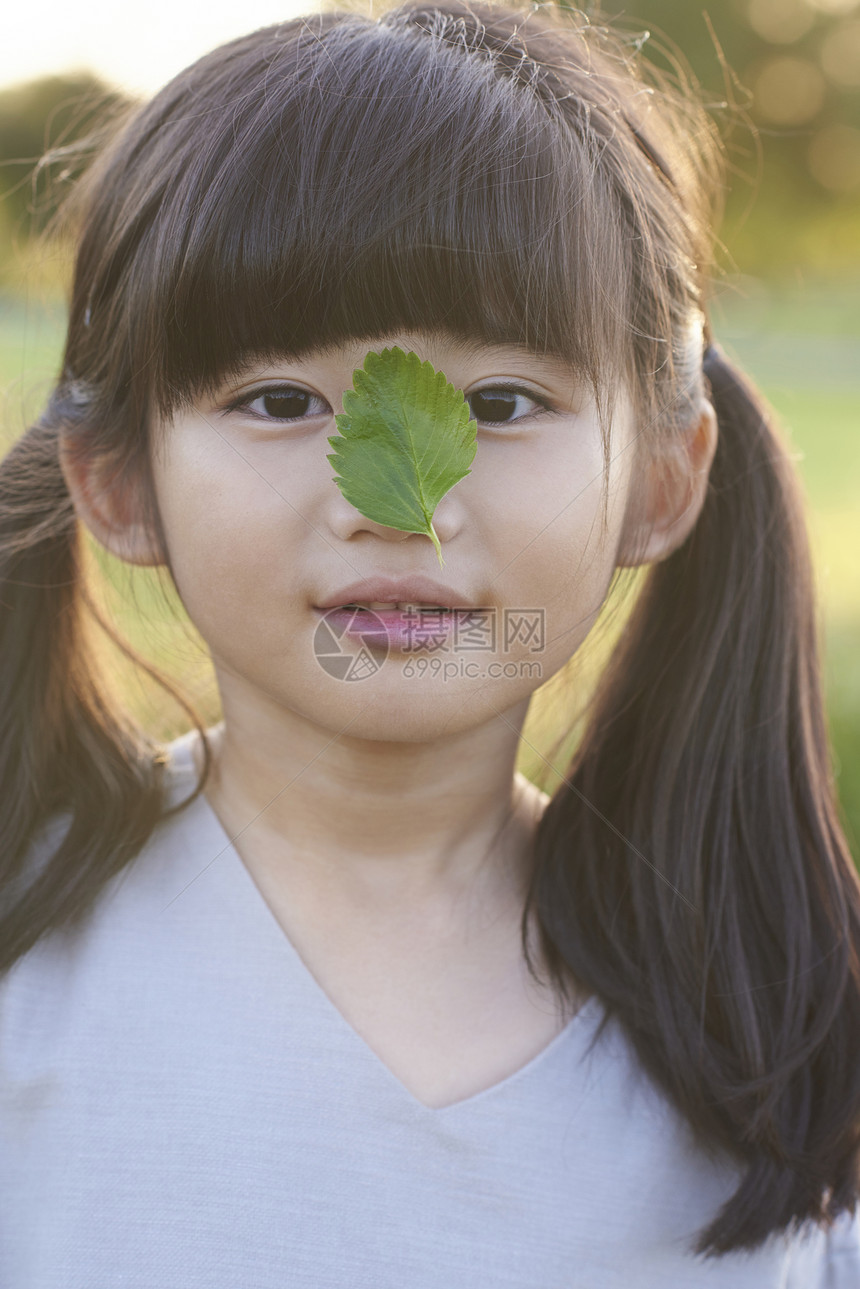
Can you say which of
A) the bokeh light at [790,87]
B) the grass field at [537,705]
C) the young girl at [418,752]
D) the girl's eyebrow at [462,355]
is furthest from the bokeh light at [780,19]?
the girl's eyebrow at [462,355]

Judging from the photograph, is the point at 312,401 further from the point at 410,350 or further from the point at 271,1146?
the point at 271,1146

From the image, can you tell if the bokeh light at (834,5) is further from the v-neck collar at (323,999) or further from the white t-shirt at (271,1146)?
the white t-shirt at (271,1146)

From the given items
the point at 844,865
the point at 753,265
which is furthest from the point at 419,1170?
the point at 753,265

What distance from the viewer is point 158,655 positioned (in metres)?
1.60

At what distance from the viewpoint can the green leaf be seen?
923mm

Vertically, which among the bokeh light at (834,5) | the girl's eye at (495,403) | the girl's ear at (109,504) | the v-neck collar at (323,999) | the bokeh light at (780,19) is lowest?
the v-neck collar at (323,999)

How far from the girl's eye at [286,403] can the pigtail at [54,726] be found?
0.35 metres

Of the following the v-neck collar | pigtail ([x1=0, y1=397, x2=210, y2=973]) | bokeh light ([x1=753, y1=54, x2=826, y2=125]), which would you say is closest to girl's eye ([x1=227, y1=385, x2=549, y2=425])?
pigtail ([x1=0, y1=397, x2=210, y2=973])

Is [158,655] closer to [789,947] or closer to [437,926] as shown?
[437,926]

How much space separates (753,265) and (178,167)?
51.3ft

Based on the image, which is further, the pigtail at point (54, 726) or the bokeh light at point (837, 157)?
the bokeh light at point (837, 157)

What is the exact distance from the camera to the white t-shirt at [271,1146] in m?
1.03

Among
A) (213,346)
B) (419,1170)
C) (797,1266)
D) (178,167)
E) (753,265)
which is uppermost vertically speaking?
(178,167)

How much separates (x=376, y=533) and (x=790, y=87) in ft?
50.7
